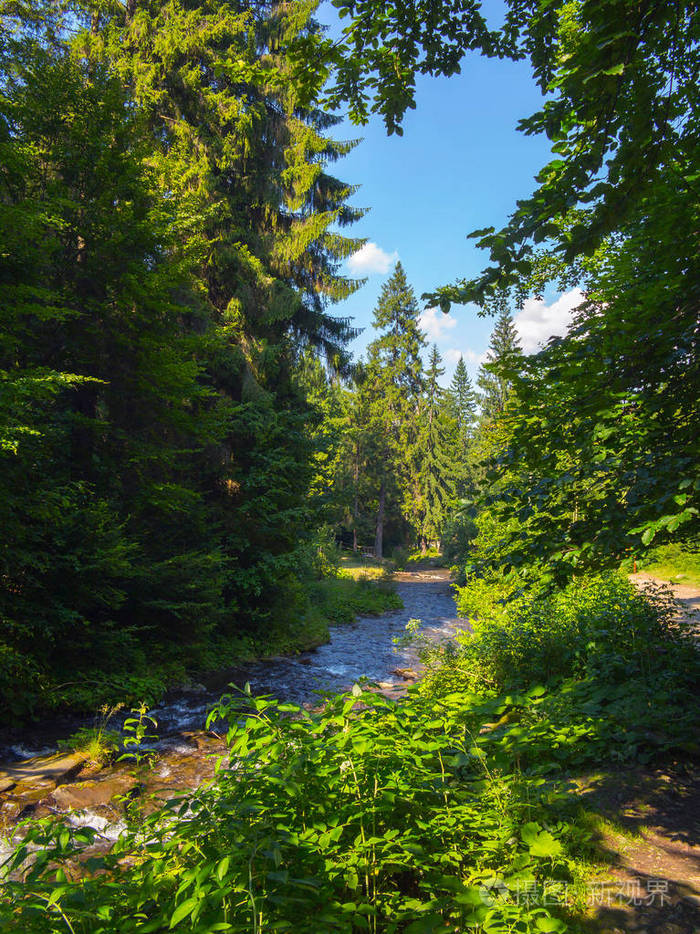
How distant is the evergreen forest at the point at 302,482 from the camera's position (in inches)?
92.6

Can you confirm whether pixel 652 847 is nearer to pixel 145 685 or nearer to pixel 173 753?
pixel 173 753

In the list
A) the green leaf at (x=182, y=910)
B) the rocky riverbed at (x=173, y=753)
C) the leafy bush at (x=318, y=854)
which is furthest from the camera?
the rocky riverbed at (x=173, y=753)

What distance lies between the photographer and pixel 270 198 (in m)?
14.4

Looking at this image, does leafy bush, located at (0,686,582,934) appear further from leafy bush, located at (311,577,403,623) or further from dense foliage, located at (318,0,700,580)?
leafy bush, located at (311,577,403,623)

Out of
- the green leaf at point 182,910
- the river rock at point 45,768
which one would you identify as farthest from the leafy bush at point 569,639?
the river rock at point 45,768

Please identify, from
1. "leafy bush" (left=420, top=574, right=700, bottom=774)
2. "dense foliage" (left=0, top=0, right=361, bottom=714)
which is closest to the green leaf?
"leafy bush" (left=420, top=574, right=700, bottom=774)

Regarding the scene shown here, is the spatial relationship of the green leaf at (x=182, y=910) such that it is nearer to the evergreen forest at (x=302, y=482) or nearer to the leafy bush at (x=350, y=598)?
the evergreen forest at (x=302, y=482)

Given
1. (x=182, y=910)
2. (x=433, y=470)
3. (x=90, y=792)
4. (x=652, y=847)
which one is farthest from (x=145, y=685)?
(x=433, y=470)

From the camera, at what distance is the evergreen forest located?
2.35 m

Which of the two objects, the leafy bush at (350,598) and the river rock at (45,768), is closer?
the river rock at (45,768)

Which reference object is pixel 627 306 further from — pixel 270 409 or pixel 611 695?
pixel 270 409

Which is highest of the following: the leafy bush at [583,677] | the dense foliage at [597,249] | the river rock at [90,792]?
the dense foliage at [597,249]

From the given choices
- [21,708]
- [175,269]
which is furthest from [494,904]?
[175,269]

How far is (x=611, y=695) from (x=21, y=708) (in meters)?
7.67
